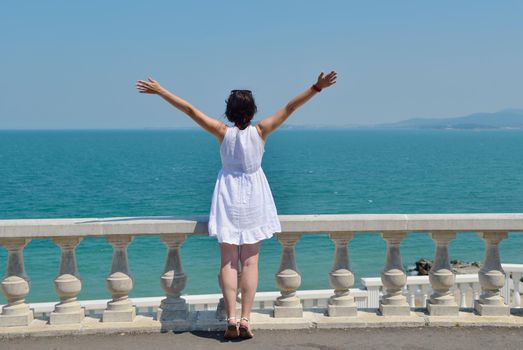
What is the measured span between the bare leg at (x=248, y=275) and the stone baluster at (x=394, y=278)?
4.08ft

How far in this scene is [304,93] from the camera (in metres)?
5.52

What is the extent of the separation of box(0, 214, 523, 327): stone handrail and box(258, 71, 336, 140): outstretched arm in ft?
2.67

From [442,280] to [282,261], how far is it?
1.44 metres

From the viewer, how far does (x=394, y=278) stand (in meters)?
6.05

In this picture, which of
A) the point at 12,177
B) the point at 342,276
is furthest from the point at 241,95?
the point at 12,177

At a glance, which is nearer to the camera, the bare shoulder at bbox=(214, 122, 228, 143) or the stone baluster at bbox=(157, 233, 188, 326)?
the bare shoulder at bbox=(214, 122, 228, 143)

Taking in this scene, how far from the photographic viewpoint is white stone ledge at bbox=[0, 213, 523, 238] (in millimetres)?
5656

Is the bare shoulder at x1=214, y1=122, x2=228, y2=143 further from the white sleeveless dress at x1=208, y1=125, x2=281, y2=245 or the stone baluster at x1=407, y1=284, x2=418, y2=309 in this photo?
the stone baluster at x1=407, y1=284, x2=418, y2=309

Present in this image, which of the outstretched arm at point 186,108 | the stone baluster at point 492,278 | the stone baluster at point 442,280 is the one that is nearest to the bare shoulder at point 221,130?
the outstretched arm at point 186,108

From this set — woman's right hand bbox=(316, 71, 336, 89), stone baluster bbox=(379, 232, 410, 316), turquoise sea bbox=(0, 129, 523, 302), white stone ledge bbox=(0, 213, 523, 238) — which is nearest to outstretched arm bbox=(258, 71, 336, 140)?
woman's right hand bbox=(316, 71, 336, 89)

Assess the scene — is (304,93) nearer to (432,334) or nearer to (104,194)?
(432,334)

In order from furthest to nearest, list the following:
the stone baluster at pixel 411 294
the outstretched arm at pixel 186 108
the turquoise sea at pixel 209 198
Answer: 1. the turquoise sea at pixel 209 198
2. the stone baluster at pixel 411 294
3. the outstretched arm at pixel 186 108

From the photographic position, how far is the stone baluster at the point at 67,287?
229 inches

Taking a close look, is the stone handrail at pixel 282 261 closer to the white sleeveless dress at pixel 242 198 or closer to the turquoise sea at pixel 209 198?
the white sleeveless dress at pixel 242 198
